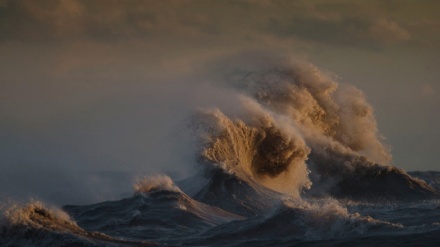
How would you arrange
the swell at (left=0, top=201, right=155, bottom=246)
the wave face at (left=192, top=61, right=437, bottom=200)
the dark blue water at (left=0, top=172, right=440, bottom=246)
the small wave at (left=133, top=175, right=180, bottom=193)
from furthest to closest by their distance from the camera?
the wave face at (left=192, top=61, right=437, bottom=200)
the small wave at (left=133, top=175, right=180, bottom=193)
the dark blue water at (left=0, top=172, right=440, bottom=246)
the swell at (left=0, top=201, right=155, bottom=246)

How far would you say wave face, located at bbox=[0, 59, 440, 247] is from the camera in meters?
13.6

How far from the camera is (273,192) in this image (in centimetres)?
2414

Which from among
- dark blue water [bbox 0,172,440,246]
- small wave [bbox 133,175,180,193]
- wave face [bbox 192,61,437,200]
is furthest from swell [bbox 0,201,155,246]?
wave face [bbox 192,61,437,200]

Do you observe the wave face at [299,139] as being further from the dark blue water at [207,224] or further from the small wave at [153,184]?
the dark blue water at [207,224]

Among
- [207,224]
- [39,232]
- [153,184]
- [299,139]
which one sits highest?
[299,139]

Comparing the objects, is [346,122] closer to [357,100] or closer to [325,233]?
[357,100]

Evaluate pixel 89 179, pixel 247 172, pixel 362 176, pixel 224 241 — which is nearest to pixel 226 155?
pixel 247 172

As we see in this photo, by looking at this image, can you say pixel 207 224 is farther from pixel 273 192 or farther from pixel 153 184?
pixel 273 192

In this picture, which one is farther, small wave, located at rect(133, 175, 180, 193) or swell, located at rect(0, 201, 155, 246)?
small wave, located at rect(133, 175, 180, 193)

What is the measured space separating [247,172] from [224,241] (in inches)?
449

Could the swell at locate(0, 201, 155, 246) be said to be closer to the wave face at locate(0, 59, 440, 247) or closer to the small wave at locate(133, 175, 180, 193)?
the wave face at locate(0, 59, 440, 247)

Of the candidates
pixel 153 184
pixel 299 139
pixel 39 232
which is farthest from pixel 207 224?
pixel 299 139

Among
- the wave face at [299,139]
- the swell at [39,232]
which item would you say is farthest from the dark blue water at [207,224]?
the wave face at [299,139]

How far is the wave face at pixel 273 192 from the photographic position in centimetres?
1363
